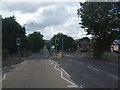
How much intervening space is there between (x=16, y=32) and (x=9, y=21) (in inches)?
141

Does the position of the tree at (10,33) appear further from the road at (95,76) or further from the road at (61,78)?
the road at (95,76)

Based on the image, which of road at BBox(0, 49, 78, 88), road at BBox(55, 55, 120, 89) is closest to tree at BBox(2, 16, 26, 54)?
road at BBox(55, 55, 120, 89)

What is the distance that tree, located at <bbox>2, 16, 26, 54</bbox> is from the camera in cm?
6506

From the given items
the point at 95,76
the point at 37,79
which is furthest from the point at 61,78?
the point at 95,76

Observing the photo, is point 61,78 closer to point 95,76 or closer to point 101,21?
point 95,76

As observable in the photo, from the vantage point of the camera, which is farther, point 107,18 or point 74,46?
point 74,46

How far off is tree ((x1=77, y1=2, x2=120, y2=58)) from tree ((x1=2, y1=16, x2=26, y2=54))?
22097 mm

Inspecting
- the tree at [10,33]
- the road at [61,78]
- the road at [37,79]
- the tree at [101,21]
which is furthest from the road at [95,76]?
the tree at [10,33]

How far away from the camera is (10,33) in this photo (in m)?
70.4

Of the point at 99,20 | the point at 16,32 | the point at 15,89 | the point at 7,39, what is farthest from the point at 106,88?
the point at 16,32

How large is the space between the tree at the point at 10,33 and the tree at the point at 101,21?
2210 centimetres

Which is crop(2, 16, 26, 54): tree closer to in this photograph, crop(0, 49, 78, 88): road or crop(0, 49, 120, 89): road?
crop(0, 49, 120, 89): road

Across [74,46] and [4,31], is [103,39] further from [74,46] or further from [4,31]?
[74,46]

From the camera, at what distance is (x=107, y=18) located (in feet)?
144
